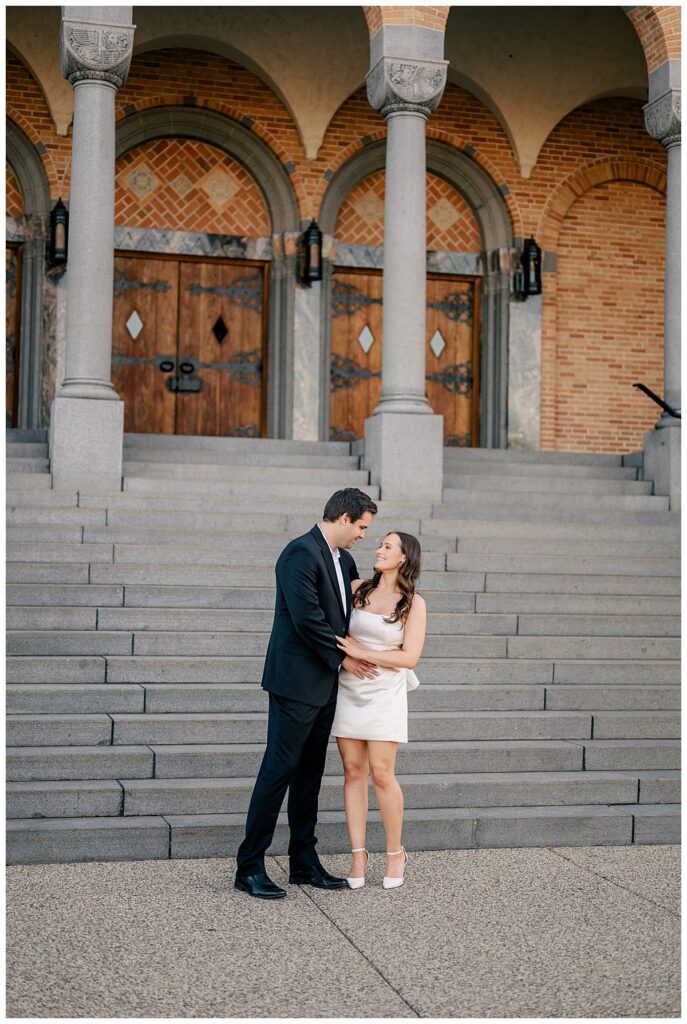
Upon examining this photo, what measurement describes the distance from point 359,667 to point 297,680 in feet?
0.99

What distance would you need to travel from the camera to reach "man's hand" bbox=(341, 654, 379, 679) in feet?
19.1

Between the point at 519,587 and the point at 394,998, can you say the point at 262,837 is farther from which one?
the point at 519,587

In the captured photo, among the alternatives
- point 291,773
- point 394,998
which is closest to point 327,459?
point 291,773

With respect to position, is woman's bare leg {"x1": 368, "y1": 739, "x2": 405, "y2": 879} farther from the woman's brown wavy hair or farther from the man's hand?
the woman's brown wavy hair

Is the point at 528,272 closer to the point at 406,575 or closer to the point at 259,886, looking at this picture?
the point at 406,575

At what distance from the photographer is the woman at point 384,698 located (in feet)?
19.3

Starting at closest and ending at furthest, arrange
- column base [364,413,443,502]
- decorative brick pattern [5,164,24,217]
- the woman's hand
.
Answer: the woman's hand
column base [364,413,443,502]
decorative brick pattern [5,164,24,217]

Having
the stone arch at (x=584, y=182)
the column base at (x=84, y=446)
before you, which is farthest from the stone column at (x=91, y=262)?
the stone arch at (x=584, y=182)

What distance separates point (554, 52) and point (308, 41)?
9.78 ft

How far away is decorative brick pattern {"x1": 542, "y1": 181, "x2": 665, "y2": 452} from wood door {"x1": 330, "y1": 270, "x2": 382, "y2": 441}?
83.1 inches

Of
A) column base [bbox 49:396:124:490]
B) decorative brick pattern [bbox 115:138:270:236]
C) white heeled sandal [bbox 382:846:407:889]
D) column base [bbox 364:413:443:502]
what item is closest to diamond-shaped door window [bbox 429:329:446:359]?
decorative brick pattern [bbox 115:138:270:236]

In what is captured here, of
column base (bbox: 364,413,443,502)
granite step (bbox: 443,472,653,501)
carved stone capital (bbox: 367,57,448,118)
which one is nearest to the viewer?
column base (bbox: 364,413,443,502)

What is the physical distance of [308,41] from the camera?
14.6 metres

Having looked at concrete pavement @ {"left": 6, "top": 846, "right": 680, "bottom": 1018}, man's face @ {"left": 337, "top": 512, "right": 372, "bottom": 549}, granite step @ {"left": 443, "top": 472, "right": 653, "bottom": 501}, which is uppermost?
granite step @ {"left": 443, "top": 472, "right": 653, "bottom": 501}
